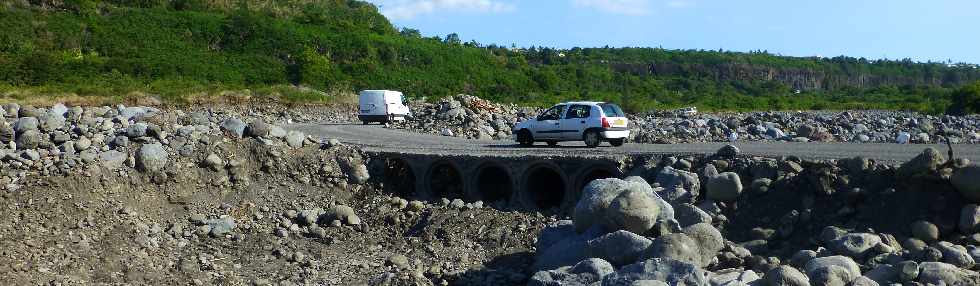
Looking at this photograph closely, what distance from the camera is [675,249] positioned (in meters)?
13.8

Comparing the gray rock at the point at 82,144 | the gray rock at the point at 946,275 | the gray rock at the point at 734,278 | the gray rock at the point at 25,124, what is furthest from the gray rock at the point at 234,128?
the gray rock at the point at 946,275

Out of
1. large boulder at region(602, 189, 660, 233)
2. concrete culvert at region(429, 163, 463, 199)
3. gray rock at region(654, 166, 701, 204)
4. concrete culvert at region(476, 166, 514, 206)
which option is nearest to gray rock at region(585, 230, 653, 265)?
large boulder at region(602, 189, 660, 233)

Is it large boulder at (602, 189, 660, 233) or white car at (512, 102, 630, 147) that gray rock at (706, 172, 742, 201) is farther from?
white car at (512, 102, 630, 147)

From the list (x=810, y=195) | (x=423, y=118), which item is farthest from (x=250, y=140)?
(x=423, y=118)

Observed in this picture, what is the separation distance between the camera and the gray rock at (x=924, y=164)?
1619cm

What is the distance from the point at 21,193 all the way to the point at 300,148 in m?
7.16

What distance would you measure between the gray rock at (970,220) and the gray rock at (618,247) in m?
5.14

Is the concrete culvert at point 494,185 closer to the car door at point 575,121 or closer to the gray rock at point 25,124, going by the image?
the car door at point 575,121

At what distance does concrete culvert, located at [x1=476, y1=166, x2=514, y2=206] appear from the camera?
882 inches

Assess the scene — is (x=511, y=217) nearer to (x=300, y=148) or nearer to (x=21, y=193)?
(x=300, y=148)

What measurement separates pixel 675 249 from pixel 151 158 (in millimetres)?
12200

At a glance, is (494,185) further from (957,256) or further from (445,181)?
(957,256)

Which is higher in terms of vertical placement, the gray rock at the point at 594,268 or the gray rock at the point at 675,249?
the gray rock at the point at 675,249

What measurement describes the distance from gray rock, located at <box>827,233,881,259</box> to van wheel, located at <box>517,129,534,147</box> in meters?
12.4
